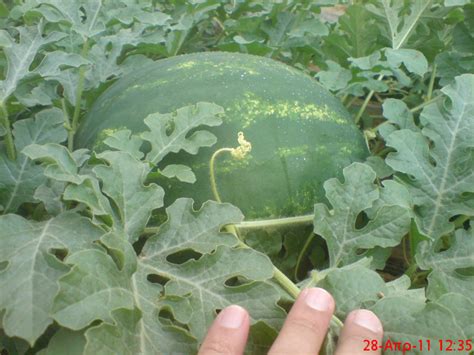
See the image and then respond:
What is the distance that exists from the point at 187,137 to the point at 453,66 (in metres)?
0.91

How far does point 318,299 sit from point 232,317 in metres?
0.14

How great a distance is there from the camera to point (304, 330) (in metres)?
0.93

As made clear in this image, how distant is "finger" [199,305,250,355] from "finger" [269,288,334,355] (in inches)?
2.0

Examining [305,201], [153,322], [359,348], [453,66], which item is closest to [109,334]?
[153,322]

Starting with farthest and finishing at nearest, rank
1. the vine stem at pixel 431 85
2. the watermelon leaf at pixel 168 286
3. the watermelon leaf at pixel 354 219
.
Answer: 1. the vine stem at pixel 431 85
2. the watermelon leaf at pixel 354 219
3. the watermelon leaf at pixel 168 286

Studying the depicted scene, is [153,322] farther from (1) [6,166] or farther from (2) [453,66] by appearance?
(2) [453,66]

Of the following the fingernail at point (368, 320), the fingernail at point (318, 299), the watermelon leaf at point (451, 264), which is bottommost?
the watermelon leaf at point (451, 264)

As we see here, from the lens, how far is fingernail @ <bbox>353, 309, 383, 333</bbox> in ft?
3.19

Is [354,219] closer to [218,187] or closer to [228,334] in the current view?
[218,187]

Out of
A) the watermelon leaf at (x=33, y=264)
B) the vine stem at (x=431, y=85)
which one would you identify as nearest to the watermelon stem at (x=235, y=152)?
the watermelon leaf at (x=33, y=264)

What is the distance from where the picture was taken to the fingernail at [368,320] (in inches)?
Answer: 38.2
